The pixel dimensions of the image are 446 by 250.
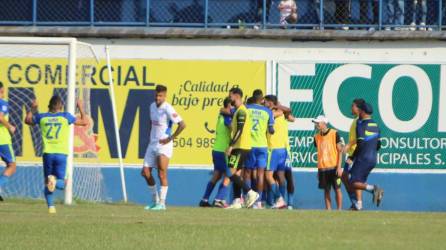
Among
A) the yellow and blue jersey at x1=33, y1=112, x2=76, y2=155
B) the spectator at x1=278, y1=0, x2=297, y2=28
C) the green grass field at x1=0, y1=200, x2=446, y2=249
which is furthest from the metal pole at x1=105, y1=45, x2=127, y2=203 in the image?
the yellow and blue jersey at x1=33, y1=112, x2=76, y2=155

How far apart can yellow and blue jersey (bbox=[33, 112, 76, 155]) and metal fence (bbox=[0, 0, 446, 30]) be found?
25.5ft

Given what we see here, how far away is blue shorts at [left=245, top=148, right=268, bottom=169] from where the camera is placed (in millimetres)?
22266

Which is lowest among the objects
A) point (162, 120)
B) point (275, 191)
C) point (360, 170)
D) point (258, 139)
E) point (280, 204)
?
point (280, 204)

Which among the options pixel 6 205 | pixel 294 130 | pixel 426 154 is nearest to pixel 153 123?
pixel 6 205

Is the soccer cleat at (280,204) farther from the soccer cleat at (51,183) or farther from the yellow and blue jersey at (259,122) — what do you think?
the soccer cleat at (51,183)

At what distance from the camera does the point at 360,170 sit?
21.0 m

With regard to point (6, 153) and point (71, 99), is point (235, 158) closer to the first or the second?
point (71, 99)

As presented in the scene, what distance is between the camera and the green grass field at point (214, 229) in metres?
13.7

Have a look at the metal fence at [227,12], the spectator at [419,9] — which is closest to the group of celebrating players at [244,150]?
the metal fence at [227,12]

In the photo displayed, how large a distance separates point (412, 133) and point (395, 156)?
1.99ft

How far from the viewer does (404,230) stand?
1587cm

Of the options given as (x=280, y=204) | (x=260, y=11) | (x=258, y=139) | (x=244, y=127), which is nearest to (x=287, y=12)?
(x=260, y=11)

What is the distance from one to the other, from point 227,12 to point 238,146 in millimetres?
6182

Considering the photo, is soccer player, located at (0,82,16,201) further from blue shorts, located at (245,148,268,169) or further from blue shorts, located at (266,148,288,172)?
blue shorts, located at (266,148,288,172)
